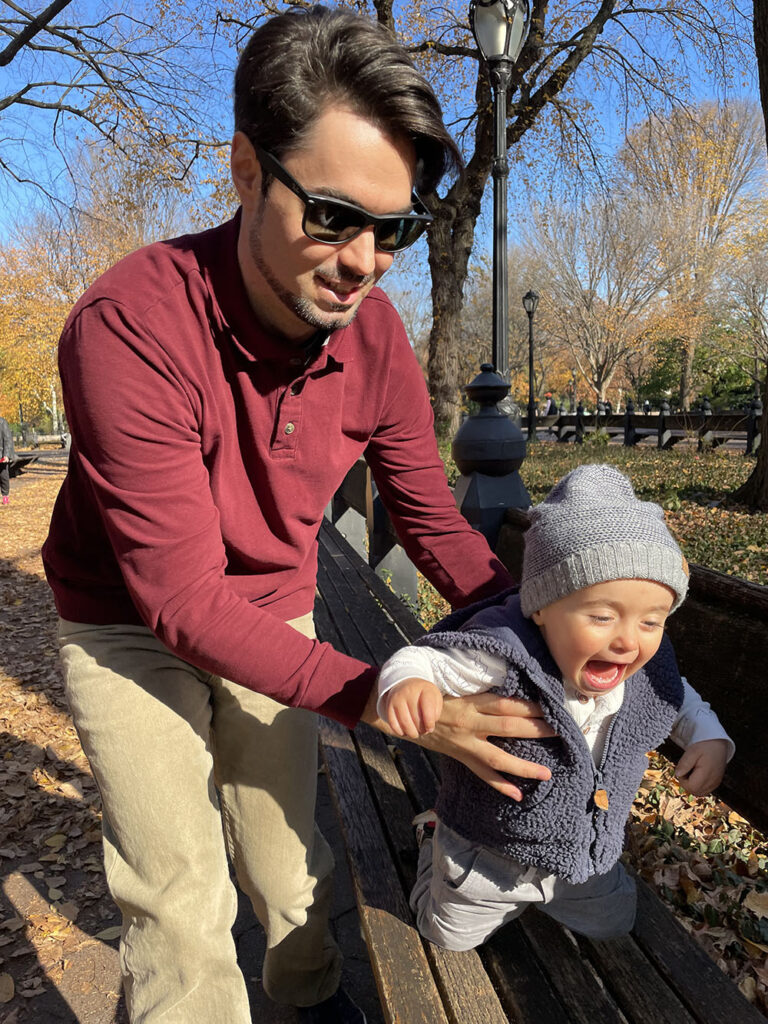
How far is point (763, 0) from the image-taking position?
5820mm

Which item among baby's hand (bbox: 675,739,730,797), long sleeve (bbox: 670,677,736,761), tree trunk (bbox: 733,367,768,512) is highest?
long sleeve (bbox: 670,677,736,761)

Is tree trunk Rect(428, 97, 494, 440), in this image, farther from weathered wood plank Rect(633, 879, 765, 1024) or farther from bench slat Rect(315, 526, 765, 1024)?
weathered wood plank Rect(633, 879, 765, 1024)

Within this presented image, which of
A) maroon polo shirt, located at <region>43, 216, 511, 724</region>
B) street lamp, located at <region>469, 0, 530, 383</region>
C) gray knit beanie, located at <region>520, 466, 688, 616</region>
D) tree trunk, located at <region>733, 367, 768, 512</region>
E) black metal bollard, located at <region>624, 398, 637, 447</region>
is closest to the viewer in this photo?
gray knit beanie, located at <region>520, 466, 688, 616</region>

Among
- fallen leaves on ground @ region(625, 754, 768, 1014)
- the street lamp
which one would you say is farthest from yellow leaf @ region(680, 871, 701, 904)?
the street lamp

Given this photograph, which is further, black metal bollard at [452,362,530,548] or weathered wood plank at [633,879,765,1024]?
black metal bollard at [452,362,530,548]

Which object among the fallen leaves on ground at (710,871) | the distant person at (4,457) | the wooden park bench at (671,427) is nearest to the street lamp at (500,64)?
the fallen leaves on ground at (710,871)

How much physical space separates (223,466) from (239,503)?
0.32 ft

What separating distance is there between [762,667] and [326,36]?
60.9 inches

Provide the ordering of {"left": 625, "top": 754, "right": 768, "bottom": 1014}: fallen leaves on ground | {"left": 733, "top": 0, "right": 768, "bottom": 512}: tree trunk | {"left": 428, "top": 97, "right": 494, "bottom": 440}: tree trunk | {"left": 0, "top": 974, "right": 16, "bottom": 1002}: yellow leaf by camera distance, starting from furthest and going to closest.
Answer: {"left": 428, "top": 97, "right": 494, "bottom": 440}: tree trunk, {"left": 733, "top": 0, "right": 768, "bottom": 512}: tree trunk, {"left": 0, "top": 974, "right": 16, "bottom": 1002}: yellow leaf, {"left": 625, "top": 754, "right": 768, "bottom": 1014}: fallen leaves on ground

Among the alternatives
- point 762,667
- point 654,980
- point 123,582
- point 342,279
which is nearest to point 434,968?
point 654,980

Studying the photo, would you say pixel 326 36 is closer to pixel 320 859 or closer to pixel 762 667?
pixel 762 667

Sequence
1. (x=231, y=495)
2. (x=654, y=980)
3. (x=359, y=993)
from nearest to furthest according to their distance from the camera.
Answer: (x=654, y=980) < (x=231, y=495) < (x=359, y=993)

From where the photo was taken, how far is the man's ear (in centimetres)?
167

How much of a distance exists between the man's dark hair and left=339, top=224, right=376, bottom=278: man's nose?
0.20 meters
